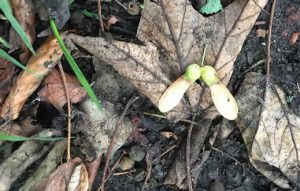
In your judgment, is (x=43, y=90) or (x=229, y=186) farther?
(x=229, y=186)

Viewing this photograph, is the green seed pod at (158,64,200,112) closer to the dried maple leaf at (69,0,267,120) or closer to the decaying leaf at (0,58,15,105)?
the dried maple leaf at (69,0,267,120)

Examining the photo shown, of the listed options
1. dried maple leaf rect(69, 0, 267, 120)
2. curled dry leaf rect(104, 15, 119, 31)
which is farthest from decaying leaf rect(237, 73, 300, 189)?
curled dry leaf rect(104, 15, 119, 31)

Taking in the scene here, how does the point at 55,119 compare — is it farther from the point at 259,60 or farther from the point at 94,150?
the point at 259,60

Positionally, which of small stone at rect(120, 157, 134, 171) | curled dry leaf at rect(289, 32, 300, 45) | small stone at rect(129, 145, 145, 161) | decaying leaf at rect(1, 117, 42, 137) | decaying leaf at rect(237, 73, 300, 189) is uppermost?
curled dry leaf at rect(289, 32, 300, 45)

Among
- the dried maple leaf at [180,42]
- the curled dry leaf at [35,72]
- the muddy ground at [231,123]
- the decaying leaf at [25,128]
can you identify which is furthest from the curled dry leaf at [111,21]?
the decaying leaf at [25,128]

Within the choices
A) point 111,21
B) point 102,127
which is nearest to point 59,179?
point 102,127

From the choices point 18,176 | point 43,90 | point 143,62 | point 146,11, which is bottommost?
point 18,176

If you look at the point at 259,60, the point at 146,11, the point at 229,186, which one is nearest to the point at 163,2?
the point at 146,11

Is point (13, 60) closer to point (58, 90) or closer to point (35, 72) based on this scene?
point (35, 72)
